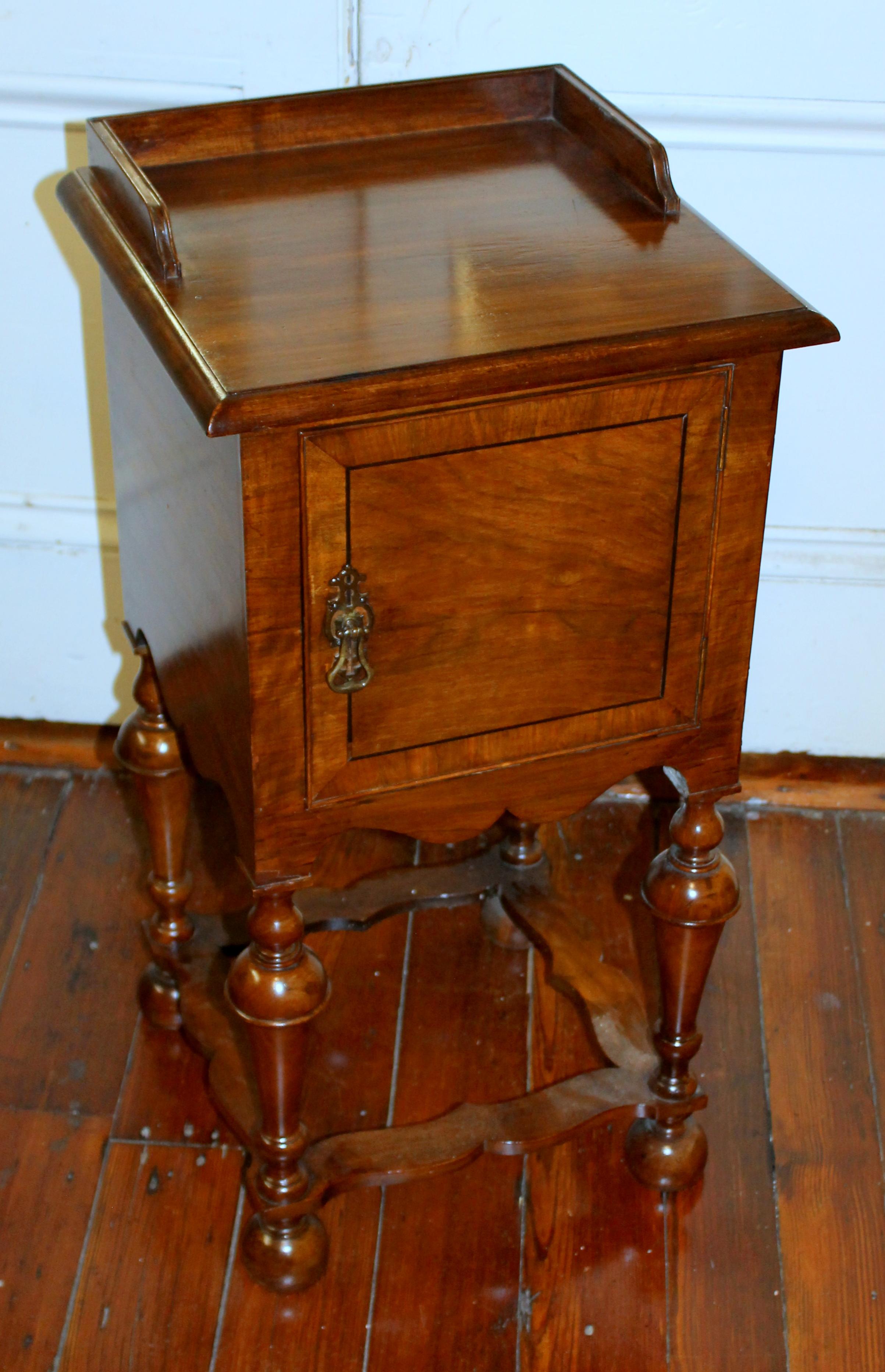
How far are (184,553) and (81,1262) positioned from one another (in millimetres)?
654

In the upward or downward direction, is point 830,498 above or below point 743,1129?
above

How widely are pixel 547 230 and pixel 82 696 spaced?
3.25 feet

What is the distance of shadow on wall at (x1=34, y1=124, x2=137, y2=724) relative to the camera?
1562mm

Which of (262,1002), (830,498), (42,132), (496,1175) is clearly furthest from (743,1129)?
(42,132)

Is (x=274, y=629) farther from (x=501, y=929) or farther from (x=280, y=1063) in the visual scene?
(x=501, y=929)

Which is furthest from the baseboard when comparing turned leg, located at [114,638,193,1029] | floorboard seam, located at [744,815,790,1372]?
floorboard seam, located at [744,815,790,1372]

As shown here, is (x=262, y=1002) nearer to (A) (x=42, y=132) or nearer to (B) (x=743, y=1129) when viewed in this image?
(B) (x=743, y=1129)

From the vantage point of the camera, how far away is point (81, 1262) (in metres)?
1.38

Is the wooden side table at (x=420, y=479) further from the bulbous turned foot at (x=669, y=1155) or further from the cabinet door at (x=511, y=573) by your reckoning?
the bulbous turned foot at (x=669, y=1155)

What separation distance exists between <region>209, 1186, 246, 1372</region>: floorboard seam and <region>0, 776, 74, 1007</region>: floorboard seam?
1.15 feet

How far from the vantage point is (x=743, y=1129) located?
4.92ft

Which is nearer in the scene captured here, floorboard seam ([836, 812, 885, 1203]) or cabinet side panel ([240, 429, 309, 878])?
cabinet side panel ([240, 429, 309, 878])

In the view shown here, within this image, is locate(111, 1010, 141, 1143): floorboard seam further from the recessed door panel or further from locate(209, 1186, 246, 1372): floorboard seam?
the recessed door panel

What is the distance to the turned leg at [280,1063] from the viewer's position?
1156 millimetres
